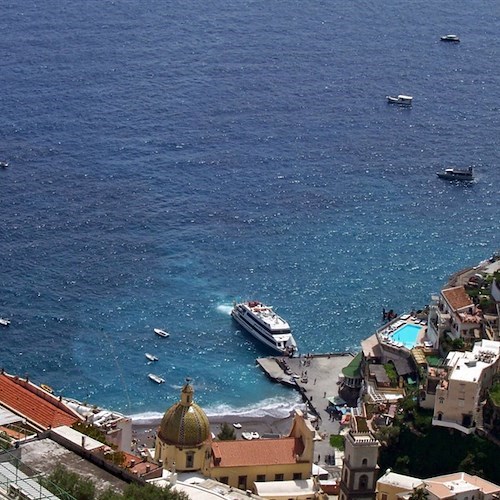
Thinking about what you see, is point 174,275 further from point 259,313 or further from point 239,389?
point 239,389

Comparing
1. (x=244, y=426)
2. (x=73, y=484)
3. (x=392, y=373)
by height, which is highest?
(x=73, y=484)

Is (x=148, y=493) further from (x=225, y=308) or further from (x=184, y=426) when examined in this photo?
(x=225, y=308)

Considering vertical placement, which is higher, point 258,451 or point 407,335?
point 258,451

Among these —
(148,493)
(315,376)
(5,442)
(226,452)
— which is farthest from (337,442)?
(148,493)

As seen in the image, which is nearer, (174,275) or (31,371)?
(31,371)

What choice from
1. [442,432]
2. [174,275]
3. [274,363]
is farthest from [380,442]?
[174,275]

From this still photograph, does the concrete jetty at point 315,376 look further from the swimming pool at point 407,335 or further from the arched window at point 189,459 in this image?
the arched window at point 189,459
